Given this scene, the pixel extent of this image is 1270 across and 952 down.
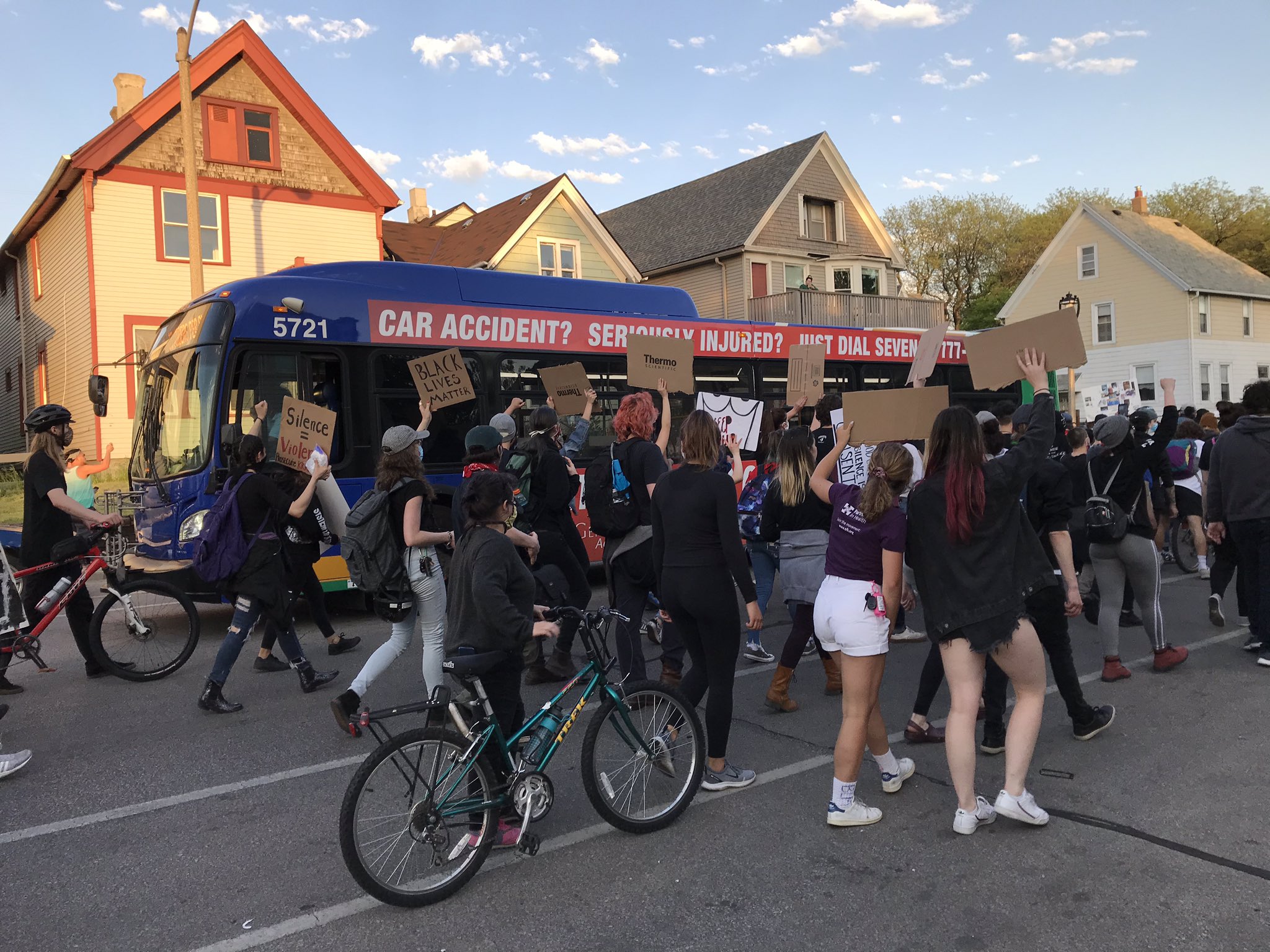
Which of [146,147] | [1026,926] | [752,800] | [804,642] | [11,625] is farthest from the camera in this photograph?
[146,147]

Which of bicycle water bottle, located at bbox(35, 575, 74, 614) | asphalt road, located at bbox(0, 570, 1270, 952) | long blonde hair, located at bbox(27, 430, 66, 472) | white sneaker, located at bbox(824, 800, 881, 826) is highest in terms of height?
long blonde hair, located at bbox(27, 430, 66, 472)

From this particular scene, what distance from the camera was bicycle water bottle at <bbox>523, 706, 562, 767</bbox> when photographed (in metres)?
3.88

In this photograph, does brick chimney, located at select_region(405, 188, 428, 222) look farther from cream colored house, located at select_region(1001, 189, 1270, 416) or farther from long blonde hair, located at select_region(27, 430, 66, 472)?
long blonde hair, located at select_region(27, 430, 66, 472)

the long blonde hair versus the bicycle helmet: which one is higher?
the bicycle helmet

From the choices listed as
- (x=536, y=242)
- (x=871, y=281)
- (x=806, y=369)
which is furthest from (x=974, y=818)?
(x=871, y=281)

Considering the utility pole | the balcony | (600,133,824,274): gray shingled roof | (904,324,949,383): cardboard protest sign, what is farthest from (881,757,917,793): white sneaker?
(600,133,824,274): gray shingled roof

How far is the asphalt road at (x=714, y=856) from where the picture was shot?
3.32 metres

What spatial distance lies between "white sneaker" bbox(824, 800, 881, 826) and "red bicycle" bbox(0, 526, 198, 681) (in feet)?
17.2

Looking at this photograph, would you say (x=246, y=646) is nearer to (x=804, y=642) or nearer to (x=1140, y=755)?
(x=804, y=642)

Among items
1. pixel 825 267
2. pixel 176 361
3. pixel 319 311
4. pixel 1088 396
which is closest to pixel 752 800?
pixel 319 311

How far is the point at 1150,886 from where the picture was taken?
3.52 meters

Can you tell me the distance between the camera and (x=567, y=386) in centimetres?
838

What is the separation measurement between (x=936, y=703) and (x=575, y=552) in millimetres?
2607

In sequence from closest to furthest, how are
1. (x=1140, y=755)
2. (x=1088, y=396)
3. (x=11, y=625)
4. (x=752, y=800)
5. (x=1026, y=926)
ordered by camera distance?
(x=1026, y=926)
(x=752, y=800)
(x=1140, y=755)
(x=11, y=625)
(x=1088, y=396)
